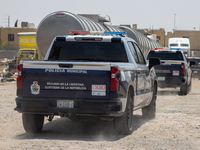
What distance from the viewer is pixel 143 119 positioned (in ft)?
38.3

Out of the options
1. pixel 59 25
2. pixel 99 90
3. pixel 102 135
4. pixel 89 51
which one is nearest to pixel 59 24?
pixel 59 25

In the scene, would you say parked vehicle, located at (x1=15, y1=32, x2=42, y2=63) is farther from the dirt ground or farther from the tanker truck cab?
the tanker truck cab

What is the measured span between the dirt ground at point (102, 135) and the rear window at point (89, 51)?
1.51 meters

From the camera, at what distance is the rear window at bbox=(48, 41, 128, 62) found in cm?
952

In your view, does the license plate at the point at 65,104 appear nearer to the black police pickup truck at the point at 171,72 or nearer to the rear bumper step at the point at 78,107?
the rear bumper step at the point at 78,107

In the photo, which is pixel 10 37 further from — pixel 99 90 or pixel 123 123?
pixel 99 90

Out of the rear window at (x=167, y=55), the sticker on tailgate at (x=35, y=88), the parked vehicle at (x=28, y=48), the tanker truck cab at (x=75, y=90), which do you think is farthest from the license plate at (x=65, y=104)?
the parked vehicle at (x=28, y=48)

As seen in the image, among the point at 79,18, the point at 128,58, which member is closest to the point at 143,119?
the point at 128,58

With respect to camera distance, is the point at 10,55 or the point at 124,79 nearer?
the point at 124,79

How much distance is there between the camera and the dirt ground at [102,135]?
7535 millimetres

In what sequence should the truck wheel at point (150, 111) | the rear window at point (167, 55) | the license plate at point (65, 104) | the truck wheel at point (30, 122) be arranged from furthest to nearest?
1. the rear window at point (167, 55)
2. the truck wheel at point (150, 111)
3. the truck wheel at point (30, 122)
4. the license plate at point (65, 104)

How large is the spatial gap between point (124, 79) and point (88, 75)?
0.69 m

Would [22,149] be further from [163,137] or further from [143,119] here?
[143,119]

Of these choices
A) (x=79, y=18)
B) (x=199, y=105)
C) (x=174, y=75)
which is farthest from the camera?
(x=79, y=18)
